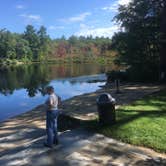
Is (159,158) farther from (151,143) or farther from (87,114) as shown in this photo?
(87,114)

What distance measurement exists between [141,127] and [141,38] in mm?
15720

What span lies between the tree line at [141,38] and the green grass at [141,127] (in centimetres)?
1181

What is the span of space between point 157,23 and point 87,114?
14.3 m

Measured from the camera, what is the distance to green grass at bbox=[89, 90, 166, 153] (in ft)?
26.2

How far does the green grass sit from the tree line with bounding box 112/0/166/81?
38.7 feet

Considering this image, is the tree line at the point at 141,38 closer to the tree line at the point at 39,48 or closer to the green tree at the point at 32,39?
the tree line at the point at 39,48

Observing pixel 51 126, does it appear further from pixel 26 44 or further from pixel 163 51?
pixel 26 44

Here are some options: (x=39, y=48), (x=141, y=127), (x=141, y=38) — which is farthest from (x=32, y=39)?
A: (x=141, y=127)

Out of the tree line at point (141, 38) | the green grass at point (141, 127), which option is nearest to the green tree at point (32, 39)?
the tree line at point (141, 38)

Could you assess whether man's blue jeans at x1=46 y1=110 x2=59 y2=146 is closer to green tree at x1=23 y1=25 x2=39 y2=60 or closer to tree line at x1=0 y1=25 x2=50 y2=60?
tree line at x1=0 y1=25 x2=50 y2=60

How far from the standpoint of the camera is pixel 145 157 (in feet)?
22.9

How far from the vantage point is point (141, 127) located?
8.97 metres

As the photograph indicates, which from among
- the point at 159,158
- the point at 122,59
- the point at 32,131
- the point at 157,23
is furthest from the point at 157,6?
the point at 159,158

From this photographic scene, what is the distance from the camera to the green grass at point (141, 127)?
7.99 m
